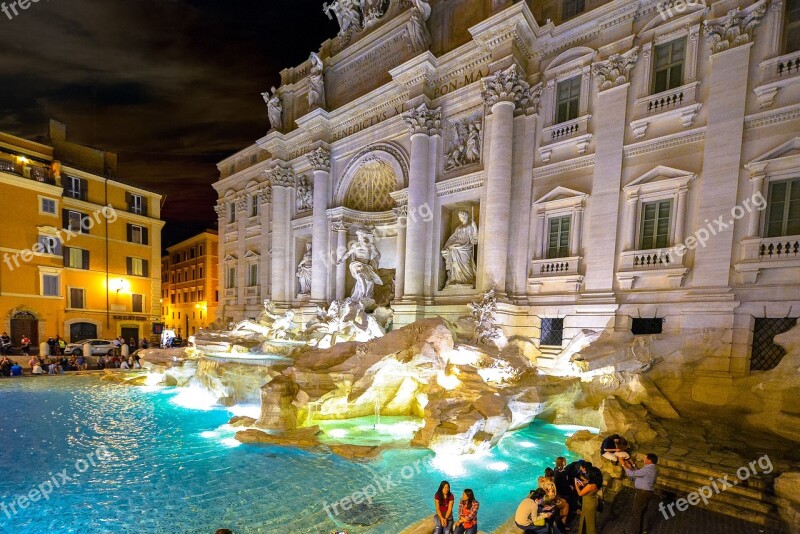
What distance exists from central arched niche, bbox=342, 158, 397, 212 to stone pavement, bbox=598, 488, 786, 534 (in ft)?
46.9

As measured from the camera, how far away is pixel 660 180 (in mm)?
9914

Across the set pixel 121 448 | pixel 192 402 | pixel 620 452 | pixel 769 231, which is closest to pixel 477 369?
pixel 620 452

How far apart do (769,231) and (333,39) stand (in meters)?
19.5

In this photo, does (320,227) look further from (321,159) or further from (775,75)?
(775,75)

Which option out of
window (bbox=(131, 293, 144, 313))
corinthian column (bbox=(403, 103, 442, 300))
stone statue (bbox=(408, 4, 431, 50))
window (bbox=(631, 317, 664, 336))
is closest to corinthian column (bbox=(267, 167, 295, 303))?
corinthian column (bbox=(403, 103, 442, 300))

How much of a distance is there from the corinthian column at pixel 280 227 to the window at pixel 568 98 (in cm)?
1417

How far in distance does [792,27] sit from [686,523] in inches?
455

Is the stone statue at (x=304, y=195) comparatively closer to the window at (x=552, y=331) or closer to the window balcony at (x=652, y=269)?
the window at (x=552, y=331)

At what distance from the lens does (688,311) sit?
9234mm

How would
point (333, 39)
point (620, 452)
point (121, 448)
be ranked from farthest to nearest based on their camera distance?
point (333, 39) → point (121, 448) → point (620, 452)

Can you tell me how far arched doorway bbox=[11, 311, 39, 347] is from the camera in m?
20.0

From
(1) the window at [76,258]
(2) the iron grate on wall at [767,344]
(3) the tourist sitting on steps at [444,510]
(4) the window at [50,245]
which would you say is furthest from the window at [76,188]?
(2) the iron grate on wall at [767,344]

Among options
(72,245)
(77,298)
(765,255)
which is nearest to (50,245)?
(72,245)

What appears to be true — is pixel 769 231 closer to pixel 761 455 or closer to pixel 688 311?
pixel 688 311
